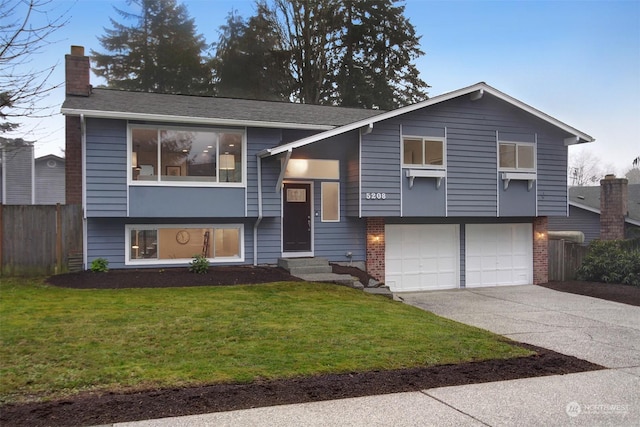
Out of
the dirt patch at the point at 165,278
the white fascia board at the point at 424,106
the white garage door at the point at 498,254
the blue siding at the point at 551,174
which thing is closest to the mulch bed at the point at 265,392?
the dirt patch at the point at 165,278

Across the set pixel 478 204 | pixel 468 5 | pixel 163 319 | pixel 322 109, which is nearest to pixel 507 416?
pixel 163 319

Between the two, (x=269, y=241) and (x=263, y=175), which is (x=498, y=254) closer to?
(x=269, y=241)

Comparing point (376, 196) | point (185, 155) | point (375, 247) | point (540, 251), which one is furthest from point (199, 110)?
point (540, 251)

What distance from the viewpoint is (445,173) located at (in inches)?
540

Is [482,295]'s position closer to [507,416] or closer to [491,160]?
[491,160]

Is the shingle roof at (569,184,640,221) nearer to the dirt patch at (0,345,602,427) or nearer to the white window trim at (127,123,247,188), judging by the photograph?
the white window trim at (127,123,247,188)

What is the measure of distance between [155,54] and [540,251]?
1015 inches

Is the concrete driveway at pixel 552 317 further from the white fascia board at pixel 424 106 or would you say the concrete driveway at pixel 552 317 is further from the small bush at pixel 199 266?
the small bush at pixel 199 266

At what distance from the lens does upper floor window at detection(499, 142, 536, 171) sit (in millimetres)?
14547

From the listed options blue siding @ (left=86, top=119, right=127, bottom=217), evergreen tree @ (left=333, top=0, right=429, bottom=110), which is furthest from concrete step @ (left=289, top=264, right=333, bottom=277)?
evergreen tree @ (left=333, top=0, right=429, bottom=110)

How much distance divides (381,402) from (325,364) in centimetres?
114

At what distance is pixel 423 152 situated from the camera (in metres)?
13.7

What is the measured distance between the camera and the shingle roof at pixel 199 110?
449 inches

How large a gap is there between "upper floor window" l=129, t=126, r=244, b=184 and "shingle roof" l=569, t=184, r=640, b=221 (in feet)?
58.2
